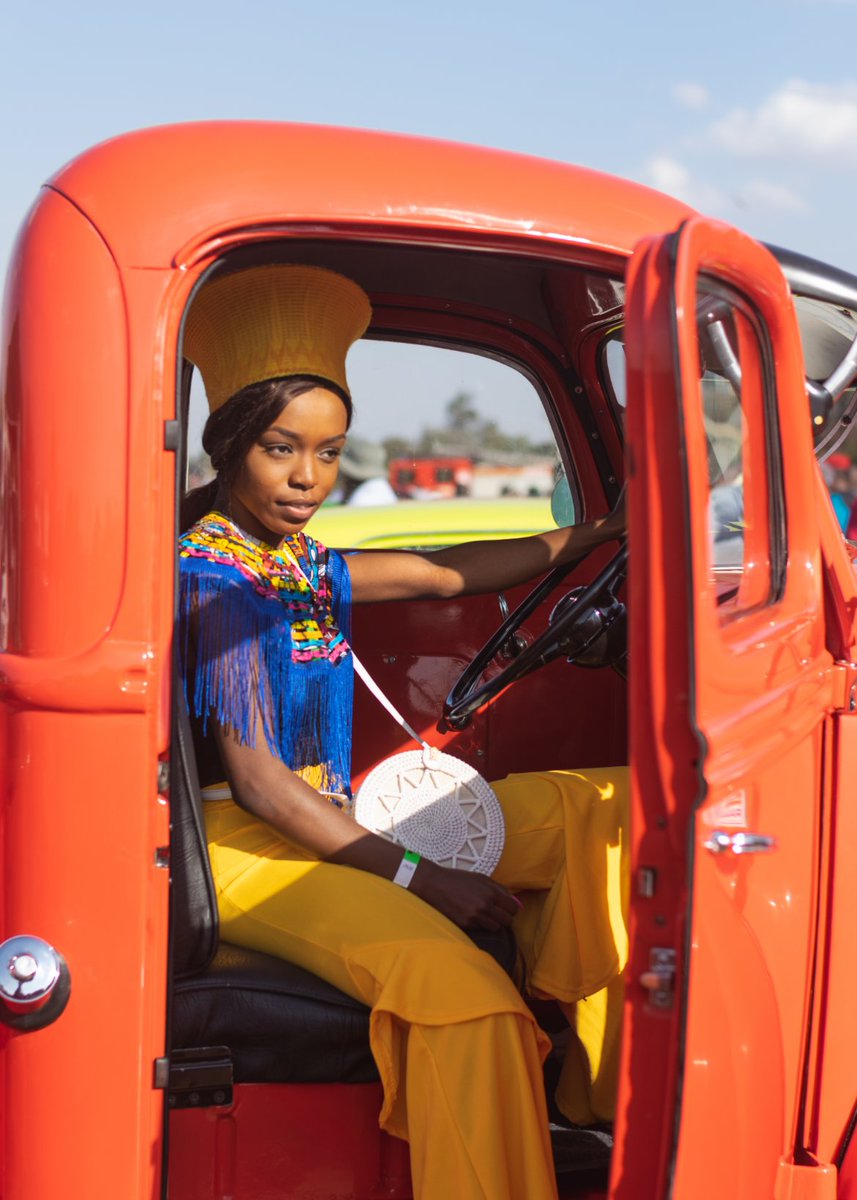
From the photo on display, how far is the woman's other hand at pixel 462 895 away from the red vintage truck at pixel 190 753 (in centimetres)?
24

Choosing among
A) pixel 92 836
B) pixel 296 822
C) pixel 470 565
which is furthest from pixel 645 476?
pixel 470 565

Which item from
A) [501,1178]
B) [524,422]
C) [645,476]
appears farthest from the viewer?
[524,422]

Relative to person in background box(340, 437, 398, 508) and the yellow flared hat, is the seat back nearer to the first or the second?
the yellow flared hat

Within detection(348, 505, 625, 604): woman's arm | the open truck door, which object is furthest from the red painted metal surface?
detection(348, 505, 625, 604): woman's arm

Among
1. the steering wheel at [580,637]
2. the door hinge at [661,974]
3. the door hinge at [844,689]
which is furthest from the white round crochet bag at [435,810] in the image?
the door hinge at [661,974]

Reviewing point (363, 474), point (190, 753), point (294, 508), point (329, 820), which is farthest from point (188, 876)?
point (363, 474)

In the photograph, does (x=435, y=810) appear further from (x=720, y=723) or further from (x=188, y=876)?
(x=720, y=723)

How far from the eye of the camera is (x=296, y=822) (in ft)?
6.89

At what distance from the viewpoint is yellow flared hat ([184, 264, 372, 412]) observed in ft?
7.16

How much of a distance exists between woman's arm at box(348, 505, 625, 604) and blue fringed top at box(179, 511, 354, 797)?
17cm

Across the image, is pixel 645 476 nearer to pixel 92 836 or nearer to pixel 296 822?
pixel 92 836

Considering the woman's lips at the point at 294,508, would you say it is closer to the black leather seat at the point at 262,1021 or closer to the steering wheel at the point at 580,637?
the steering wheel at the point at 580,637

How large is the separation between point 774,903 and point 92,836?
901 mm

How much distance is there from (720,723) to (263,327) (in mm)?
1121
